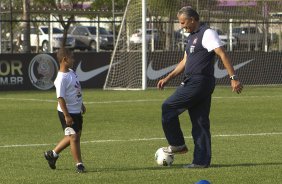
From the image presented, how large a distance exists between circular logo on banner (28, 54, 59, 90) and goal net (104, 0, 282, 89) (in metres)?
1.92

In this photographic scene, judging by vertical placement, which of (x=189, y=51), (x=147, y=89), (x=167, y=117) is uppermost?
(x=189, y=51)

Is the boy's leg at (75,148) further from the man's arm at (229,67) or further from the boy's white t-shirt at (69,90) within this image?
the man's arm at (229,67)

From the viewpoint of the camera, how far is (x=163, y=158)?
41.0 feet

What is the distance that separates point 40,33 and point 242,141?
39410mm

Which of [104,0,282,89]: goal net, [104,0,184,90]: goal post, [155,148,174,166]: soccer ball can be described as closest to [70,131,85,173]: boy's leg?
[155,148,174,166]: soccer ball

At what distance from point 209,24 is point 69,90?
23083 mm

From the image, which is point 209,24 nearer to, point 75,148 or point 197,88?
point 197,88

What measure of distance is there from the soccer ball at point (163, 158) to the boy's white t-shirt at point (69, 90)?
122 cm

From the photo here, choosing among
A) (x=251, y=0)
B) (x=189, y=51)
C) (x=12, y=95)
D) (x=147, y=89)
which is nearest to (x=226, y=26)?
(x=251, y=0)

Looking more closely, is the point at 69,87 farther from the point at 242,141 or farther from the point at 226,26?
the point at 226,26

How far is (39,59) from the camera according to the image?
32.0m

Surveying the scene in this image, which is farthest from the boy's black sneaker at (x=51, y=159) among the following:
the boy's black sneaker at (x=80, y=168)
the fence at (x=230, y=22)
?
the fence at (x=230, y=22)

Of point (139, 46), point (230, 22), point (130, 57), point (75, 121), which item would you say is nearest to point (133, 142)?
point (75, 121)

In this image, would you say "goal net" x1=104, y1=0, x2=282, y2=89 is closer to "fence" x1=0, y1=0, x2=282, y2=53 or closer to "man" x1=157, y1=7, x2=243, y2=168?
"fence" x1=0, y1=0, x2=282, y2=53
